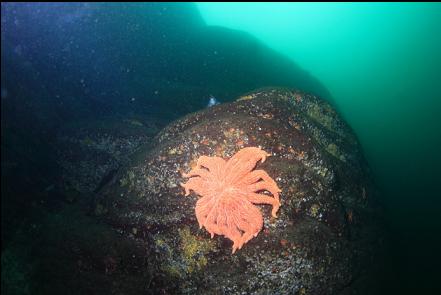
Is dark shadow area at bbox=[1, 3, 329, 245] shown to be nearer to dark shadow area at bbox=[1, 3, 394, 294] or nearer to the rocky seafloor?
dark shadow area at bbox=[1, 3, 394, 294]

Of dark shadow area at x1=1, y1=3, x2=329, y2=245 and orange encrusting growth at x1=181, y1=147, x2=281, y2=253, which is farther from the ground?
dark shadow area at x1=1, y1=3, x2=329, y2=245

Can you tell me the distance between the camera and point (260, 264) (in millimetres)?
4953

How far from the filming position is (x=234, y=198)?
14.7 feet

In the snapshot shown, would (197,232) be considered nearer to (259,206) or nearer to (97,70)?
(259,206)

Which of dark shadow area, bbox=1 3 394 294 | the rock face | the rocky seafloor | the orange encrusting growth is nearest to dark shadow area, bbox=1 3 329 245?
dark shadow area, bbox=1 3 394 294

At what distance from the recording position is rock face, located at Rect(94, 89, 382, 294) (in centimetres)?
501

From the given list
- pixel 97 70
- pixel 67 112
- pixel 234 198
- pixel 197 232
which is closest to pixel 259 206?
pixel 234 198

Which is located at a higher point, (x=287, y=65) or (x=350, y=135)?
(x=287, y=65)

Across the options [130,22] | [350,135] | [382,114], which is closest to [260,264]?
[350,135]

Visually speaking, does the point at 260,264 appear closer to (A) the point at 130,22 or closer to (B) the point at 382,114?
(A) the point at 130,22

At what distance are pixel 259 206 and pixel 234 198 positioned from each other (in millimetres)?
664

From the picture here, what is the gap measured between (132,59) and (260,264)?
42.1 feet

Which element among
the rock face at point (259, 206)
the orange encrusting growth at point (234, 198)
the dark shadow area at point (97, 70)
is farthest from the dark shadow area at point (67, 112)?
the orange encrusting growth at point (234, 198)

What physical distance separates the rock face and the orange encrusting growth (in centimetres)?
38
